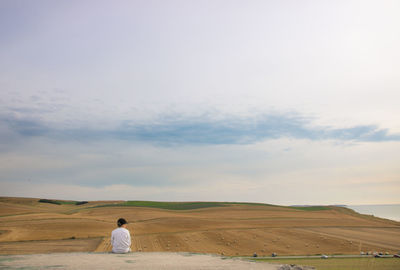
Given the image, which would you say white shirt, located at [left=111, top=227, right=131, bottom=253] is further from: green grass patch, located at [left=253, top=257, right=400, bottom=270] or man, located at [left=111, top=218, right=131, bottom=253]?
green grass patch, located at [left=253, top=257, right=400, bottom=270]

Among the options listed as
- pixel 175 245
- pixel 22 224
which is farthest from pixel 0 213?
pixel 175 245

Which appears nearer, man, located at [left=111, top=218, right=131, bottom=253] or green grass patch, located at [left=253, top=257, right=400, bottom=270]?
man, located at [left=111, top=218, right=131, bottom=253]

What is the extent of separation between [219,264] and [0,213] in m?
78.9

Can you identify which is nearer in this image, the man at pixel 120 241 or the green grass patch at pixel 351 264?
the man at pixel 120 241

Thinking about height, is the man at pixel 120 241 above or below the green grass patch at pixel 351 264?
above

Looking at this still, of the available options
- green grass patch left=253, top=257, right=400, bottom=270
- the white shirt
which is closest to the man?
the white shirt

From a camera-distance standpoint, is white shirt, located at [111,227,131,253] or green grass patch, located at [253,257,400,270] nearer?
white shirt, located at [111,227,131,253]

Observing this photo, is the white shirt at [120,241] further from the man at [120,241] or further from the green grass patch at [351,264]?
the green grass patch at [351,264]

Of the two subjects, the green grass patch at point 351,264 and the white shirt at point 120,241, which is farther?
the green grass patch at point 351,264

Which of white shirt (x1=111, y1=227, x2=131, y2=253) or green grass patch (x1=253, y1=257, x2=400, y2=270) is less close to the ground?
white shirt (x1=111, y1=227, x2=131, y2=253)

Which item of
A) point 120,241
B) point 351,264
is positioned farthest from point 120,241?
point 351,264

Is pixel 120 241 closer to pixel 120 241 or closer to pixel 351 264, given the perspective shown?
pixel 120 241

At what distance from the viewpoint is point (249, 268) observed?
32.2ft

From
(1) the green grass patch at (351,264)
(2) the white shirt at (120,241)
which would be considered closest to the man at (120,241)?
(2) the white shirt at (120,241)
